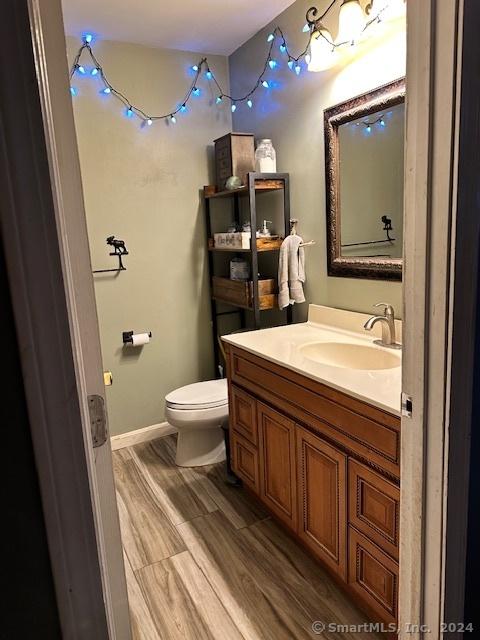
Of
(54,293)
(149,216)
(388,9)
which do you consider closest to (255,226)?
(149,216)

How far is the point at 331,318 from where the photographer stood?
2.32 m

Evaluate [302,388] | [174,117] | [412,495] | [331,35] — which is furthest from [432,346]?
[174,117]

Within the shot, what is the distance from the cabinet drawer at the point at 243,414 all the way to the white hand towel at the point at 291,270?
59 centimetres

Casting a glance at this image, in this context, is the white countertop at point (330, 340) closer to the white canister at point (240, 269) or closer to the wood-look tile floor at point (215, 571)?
the white canister at point (240, 269)

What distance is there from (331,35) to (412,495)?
1.98 meters

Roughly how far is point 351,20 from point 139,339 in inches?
80.7

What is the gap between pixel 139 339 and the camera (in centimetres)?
289

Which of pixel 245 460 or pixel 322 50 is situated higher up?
pixel 322 50

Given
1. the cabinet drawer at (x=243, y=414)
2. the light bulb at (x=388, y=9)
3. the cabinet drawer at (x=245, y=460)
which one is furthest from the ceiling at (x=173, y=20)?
the cabinet drawer at (x=245, y=460)

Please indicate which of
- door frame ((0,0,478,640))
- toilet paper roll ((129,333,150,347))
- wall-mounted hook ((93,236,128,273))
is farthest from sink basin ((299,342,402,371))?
wall-mounted hook ((93,236,128,273))

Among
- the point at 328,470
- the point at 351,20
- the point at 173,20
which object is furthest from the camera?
the point at 173,20

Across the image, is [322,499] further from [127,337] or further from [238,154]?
[238,154]

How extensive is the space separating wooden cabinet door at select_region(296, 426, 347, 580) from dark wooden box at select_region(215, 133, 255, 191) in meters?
1.65

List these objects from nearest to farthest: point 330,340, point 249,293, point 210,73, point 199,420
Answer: point 330,340, point 199,420, point 249,293, point 210,73
